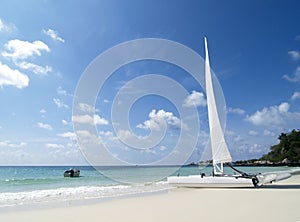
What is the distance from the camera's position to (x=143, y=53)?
56.1ft

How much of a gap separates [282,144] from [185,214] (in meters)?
104

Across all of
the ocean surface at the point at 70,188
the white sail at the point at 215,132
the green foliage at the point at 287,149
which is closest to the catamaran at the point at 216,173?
the white sail at the point at 215,132

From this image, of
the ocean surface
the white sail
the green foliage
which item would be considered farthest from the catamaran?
the green foliage

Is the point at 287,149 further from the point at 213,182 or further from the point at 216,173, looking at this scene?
the point at 213,182

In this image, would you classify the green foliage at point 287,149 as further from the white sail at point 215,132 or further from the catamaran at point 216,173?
the white sail at point 215,132

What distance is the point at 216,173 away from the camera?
643 inches

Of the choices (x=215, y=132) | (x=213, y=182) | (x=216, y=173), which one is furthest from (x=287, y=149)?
(x=213, y=182)

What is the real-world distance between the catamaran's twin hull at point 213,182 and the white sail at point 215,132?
1.93 m

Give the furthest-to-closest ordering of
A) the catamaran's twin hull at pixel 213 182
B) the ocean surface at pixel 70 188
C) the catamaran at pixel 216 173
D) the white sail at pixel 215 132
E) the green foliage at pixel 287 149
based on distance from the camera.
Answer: the green foliage at pixel 287 149, the white sail at pixel 215 132, the catamaran at pixel 216 173, the catamaran's twin hull at pixel 213 182, the ocean surface at pixel 70 188

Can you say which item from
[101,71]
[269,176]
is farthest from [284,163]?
[101,71]

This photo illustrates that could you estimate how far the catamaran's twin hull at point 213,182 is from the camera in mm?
14055

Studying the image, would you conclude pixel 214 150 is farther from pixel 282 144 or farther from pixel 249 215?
pixel 282 144

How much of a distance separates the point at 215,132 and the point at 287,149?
9083cm

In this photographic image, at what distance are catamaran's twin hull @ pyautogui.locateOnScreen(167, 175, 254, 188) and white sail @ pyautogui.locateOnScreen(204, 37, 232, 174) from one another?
1.93 meters
